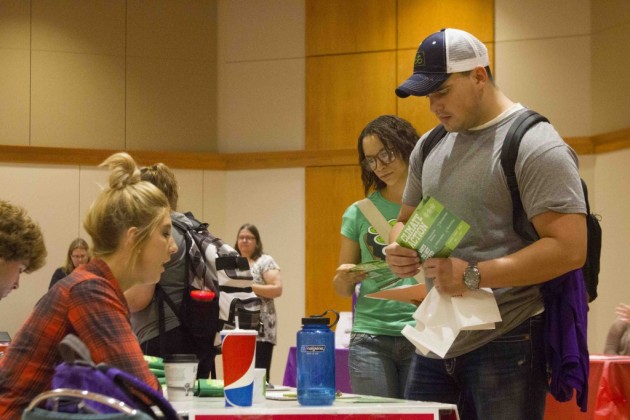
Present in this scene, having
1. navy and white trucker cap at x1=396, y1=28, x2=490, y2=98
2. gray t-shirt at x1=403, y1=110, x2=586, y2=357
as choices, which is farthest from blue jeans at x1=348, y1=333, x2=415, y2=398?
navy and white trucker cap at x1=396, y1=28, x2=490, y2=98

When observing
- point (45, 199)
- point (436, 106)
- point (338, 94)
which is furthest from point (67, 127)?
point (436, 106)

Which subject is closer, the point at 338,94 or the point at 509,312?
the point at 509,312

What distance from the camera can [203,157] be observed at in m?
9.73

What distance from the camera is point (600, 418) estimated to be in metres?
5.30

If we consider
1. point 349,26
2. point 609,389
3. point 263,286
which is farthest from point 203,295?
point 349,26

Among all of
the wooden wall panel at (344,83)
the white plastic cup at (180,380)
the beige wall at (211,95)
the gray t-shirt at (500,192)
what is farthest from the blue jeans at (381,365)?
the wooden wall panel at (344,83)

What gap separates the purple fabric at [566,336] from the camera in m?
2.57

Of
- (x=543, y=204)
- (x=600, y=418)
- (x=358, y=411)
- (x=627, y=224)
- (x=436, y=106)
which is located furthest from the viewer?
(x=627, y=224)

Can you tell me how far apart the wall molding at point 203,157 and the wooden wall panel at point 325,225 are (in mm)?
113

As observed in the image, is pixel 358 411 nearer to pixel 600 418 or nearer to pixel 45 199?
pixel 600 418

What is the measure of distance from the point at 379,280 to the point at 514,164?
1.21 metres

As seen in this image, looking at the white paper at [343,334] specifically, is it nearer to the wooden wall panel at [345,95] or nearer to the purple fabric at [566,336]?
the purple fabric at [566,336]

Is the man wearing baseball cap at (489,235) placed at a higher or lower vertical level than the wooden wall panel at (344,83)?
lower

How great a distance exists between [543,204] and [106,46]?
7664mm
